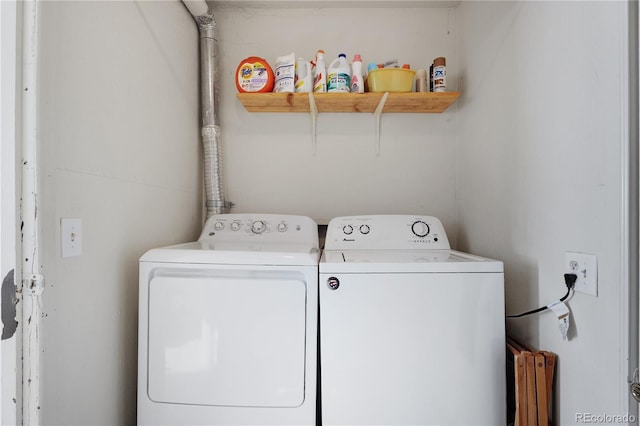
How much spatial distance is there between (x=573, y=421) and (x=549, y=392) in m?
0.09

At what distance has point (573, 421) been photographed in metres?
0.96

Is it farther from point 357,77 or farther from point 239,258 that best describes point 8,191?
point 357,77

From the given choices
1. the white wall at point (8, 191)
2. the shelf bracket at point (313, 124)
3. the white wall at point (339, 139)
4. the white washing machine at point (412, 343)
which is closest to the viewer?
the white wall at point (8, 191)

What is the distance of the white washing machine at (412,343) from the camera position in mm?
1073

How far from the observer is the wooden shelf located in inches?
63.6

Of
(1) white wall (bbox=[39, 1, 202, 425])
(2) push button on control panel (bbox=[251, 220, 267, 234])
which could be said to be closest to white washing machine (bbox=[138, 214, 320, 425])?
(1) white wall (bbox=[39, 1, 202, 425])

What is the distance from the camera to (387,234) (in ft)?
5.15

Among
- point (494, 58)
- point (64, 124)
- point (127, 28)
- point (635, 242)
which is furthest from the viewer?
point (494, 58)

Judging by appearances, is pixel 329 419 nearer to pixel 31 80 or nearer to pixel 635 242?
pixel 635 242

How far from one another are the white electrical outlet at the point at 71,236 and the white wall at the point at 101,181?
0.05ft

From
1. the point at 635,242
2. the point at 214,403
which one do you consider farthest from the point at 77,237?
the point at 635,242

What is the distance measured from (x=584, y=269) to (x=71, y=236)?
1514 millimetres

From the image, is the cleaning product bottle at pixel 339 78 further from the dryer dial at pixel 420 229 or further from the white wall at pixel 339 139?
the dryer dial at pixel 420 229

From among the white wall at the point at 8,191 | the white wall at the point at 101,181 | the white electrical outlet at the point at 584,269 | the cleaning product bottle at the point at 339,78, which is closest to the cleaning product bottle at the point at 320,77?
the cleaning product bottle at the point at 339,78
